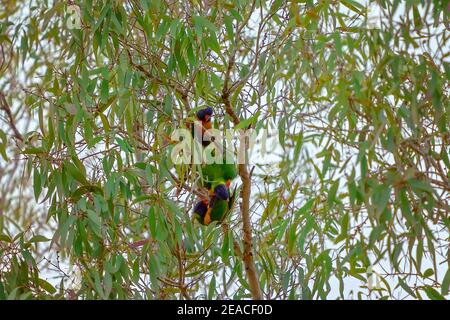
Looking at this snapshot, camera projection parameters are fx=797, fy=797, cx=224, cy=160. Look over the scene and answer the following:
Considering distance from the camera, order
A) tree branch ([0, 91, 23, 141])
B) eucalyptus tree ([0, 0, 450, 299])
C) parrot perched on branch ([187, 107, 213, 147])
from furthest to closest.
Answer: tree branch ([0, 91, 23, 141]) < parrot perched on branch ([187, 107, 213, 147]) < eucalyptus tree ([0, 0, 450, 299])

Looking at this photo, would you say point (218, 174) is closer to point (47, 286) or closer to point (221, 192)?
point (221, 192)

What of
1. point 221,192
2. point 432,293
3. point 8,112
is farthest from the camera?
point 8,112

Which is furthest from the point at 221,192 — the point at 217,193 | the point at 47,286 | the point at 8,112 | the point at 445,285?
the point at 8,112

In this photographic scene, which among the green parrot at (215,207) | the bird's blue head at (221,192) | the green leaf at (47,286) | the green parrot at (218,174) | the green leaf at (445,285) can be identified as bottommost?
the green leaf at (445,285)

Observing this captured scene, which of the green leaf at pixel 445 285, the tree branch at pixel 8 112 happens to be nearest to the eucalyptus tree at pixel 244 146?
the green leaf at pixel 445 285

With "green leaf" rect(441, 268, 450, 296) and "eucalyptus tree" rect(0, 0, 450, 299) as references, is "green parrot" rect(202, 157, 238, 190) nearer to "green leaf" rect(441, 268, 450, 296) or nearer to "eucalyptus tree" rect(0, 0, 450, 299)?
"eucalyptus tree" rect(0, 0, 450, 299)

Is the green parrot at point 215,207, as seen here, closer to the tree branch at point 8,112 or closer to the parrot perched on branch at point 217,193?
the parrot perched on branch at point 217,193

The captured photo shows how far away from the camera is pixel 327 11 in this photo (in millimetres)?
2418

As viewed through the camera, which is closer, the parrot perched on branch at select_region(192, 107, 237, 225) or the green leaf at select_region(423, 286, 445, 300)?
the green leaf at select_region(423, 286, 445, 300)

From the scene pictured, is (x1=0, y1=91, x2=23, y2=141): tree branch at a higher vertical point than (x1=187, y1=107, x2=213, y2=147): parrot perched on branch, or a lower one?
higher

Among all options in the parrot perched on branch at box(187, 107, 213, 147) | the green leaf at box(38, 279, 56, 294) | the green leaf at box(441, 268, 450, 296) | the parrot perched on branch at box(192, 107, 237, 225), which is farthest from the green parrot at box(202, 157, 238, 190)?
the green leaf at box(441, 268, 450, 296)

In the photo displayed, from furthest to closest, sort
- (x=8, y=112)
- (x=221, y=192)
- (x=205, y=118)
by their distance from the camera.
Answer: (x=8, y=112) → (x=221, y=192) → (x=205, y=118)
